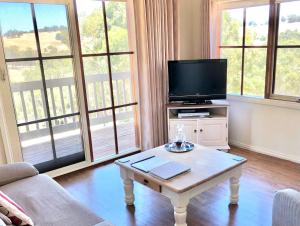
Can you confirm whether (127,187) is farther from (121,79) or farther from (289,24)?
(289,24)

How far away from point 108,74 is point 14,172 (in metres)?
1.75

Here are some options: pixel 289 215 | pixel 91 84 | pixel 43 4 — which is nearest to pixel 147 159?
pixel 289 215

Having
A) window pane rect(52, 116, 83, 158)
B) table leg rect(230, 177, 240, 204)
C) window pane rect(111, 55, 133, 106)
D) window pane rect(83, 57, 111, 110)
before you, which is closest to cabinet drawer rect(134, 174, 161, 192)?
table leg rect(230, 177, 240, 204)

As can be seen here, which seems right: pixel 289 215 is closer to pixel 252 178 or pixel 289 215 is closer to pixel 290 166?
pixel 252 178

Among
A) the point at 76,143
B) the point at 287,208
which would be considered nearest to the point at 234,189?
the point at 287,208

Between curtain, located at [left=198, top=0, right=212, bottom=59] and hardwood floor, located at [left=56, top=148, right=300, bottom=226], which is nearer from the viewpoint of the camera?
hardwood floor, located at [left=56, top=148, right=300, bottom=226]

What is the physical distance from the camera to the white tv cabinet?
3.73 metres

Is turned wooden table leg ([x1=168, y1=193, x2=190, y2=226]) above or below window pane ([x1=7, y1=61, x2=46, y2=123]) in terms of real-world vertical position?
below

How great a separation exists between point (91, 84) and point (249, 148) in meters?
2.32

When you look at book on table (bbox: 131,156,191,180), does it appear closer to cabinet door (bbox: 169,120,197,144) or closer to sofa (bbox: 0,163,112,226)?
sofa (bbox: 0,163,112,226)

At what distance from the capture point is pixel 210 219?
2.44 metres

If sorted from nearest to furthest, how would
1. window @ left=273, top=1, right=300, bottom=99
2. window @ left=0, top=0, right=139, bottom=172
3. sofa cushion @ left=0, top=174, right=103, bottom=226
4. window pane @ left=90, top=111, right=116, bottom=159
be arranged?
sofa cushion @ left=0, top=174, right=103, bottom=226
window @ left=0, top=0, right=139, bottom=172
window @ left=273, top=1, right=300, bottom=99
window pane @ left=90, top=111, right=116, bottom=159

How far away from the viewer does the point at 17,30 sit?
2.92m

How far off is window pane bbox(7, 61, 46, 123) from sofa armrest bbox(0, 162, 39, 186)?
0.84m
